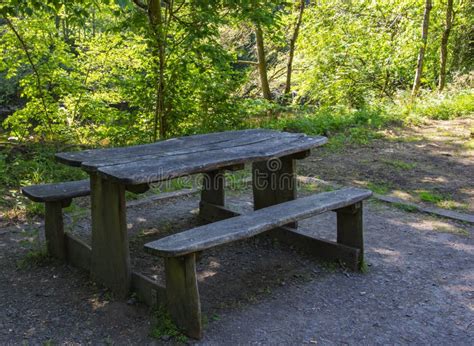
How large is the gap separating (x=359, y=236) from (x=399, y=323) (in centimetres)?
86

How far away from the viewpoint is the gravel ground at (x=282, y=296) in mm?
2777

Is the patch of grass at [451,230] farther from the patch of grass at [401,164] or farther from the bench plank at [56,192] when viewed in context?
the bench plank at [56,192]

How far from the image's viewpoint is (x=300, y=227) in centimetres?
468

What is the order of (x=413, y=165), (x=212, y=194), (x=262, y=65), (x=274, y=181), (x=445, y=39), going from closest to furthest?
(x=274, y=181) < (x=212, y=194) < (x=413, y=165) < (x=445, y=39) < (x=262, y=65)

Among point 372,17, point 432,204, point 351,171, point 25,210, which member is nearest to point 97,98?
point 25,210

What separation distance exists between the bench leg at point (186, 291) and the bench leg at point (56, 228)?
1.37 meters

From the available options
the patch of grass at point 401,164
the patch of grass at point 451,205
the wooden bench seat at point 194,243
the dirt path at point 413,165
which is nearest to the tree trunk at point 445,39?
the dirt path at point 413,165

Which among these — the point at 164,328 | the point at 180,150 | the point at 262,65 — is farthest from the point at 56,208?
the point at 262,65

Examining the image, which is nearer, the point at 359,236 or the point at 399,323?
the point at 399,323

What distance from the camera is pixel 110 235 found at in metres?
3.18

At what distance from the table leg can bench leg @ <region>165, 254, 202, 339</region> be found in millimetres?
511

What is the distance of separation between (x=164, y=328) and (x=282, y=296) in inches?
33.2

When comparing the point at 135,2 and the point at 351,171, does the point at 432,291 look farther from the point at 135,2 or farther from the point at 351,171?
the point at 135,2

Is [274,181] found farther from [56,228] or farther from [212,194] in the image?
[56,228]
